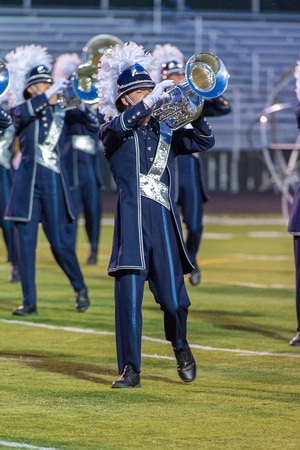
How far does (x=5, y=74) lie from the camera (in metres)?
5.84

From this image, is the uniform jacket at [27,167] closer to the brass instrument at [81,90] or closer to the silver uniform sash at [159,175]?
the brass instrument at [81,90]

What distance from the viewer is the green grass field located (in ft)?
13.8

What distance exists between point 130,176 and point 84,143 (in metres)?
5.98

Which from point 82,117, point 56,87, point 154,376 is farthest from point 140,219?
point 82,117

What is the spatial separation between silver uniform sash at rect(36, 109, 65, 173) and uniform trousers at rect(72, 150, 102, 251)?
3.38 meters

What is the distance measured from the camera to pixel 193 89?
488 centimetres

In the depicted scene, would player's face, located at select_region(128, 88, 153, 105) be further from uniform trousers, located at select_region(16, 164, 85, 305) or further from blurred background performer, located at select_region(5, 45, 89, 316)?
uniform trousers, located at select_region(16, 164, 85, 305)

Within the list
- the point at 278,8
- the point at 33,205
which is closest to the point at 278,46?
the point at 278,8

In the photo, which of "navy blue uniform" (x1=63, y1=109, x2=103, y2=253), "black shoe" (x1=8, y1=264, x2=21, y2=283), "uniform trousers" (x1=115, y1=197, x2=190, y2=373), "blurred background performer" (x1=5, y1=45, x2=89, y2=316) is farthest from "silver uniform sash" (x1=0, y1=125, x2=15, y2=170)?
"uniform trousers" (x1=115, y1=197, x2=190, y2=373)

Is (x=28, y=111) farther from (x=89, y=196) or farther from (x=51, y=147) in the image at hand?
(x=89, y=196)

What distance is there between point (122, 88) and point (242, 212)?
544 inches

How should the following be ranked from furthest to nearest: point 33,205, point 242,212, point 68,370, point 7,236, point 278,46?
point 278,46 < point 242,212 < point 7,236 < point 33,205 < point 68,370

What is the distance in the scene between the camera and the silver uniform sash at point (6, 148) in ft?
31.2

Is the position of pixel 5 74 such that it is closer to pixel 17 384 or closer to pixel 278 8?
pixel 17 384
